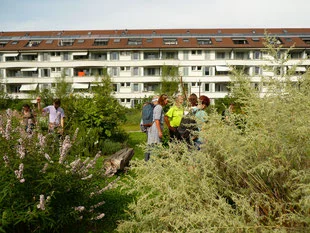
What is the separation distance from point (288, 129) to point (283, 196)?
0.57 meters

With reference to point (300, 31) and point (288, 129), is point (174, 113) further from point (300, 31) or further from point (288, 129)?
point (300, 31)

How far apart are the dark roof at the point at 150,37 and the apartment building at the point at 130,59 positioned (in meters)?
0.15

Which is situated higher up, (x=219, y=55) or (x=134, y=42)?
(x=134, y=42)

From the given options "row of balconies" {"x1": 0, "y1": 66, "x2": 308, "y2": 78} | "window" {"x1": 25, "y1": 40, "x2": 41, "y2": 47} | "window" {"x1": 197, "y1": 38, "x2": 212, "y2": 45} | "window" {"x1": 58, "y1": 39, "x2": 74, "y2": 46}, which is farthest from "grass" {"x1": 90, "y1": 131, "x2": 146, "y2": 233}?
Answer: "window" {"x1": 25, "y1": 40, "x2": 41, "y2": 47}

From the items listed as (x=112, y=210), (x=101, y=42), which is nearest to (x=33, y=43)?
(x=101, y=42)

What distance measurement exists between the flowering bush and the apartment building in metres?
50.2

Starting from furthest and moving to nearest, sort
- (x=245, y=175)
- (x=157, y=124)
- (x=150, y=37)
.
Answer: (x=150, y=37), (x=157, y=124), (x=245, y=175)

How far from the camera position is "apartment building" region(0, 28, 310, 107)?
179 ft

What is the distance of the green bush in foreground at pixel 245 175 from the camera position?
2.63 meters

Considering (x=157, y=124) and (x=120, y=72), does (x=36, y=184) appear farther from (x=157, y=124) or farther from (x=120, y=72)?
(x=120, y=72)

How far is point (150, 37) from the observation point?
57344 mm

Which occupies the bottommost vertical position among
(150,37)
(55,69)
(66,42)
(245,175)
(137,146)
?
(137,146)

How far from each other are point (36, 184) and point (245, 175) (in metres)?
2.21

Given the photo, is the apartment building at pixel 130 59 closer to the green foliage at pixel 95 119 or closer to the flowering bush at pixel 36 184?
the green foliage at pixel 95 119
